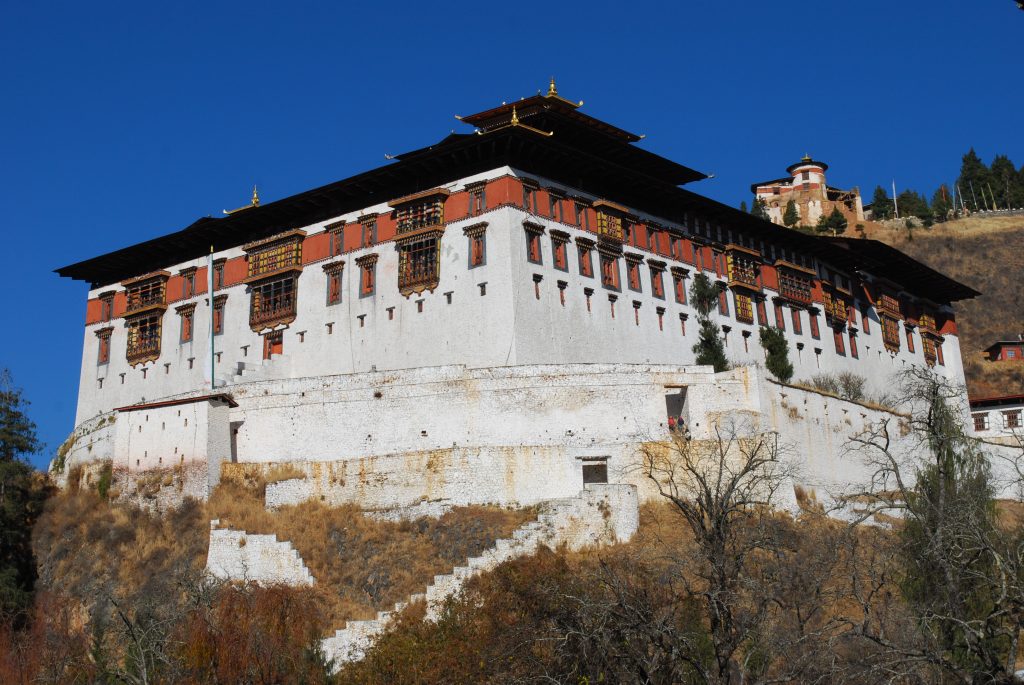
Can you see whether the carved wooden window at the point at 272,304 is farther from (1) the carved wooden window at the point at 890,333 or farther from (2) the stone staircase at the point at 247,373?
(1) the carved wooden window at the point at 890,333

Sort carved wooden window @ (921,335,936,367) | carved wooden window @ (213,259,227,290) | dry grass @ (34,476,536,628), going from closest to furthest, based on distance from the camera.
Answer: dry grass @ (34,476,536,628), carved wooden window @ (213,259,227,290), carved wooden window @ (921,335,936,367)

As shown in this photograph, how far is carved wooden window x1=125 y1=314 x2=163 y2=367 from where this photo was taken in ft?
Answer: 241

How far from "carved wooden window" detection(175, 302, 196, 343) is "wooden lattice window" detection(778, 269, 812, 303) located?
3280 cm

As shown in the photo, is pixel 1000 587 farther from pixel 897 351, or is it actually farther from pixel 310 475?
pixel 897 351

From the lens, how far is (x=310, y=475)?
56281 millimetres

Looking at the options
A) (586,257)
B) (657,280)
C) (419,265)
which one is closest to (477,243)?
(419,265)

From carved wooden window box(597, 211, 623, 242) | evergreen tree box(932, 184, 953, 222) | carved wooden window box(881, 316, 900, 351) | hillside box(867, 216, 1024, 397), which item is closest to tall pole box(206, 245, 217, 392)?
carved wooden window box(597, 211, 623, 242)

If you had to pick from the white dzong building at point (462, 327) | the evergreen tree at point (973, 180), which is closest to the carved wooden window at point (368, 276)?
the white dzong building at point (462, 327)

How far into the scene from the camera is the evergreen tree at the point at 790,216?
434 feet

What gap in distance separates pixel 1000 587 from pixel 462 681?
55.3 feet

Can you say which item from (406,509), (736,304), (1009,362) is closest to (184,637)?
(406,509)

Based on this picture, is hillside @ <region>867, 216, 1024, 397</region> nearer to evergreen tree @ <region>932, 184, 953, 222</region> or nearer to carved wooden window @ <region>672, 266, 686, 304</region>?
evergreen tree @ <region>932, 184, 953, 222</region>

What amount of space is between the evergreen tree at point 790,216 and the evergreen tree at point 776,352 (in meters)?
61.4

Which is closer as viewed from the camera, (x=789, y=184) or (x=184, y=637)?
(x=184, y=637)
